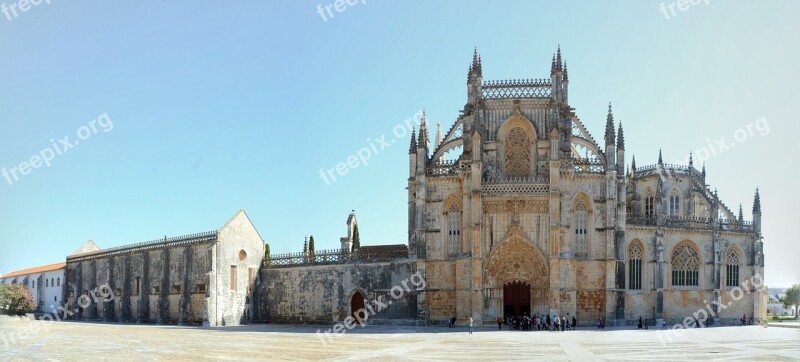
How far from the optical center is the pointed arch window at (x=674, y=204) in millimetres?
61469

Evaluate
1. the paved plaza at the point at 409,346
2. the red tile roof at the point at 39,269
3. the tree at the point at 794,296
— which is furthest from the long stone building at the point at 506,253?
the tree at the point at 794,296

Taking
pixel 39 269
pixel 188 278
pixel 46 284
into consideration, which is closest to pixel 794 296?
pixel 188 278

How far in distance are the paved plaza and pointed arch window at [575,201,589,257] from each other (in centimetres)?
729

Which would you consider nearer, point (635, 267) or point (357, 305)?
point (357, 305)

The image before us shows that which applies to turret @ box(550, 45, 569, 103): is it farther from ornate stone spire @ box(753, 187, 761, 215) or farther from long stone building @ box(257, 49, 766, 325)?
ornate stone spire @ box(753, 187, 761, 215)

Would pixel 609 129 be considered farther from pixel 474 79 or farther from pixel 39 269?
pixel 39 269

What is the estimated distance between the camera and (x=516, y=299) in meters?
49.5

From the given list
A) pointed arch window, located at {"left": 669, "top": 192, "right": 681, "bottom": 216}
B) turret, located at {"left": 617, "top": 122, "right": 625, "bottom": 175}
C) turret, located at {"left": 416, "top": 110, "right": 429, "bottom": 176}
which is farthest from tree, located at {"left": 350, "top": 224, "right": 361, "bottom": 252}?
pointed arch window, located at {"left": 669, "top": 192, "right": 681, "bottom": 216}

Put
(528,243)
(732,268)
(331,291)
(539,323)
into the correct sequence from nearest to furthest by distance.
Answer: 1. (539,323)
2. (528,243)
3. (331,291)
4. (732,268)

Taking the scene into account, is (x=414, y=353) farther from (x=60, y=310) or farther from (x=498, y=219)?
(x=60, y=310)

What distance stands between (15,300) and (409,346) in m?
57.0

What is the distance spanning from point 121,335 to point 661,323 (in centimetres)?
3461

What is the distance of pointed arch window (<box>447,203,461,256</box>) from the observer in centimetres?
5016

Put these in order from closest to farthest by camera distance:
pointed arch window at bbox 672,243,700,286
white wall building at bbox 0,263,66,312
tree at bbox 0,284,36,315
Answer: pointed arch window at bbox 672,243,700,286, tree at bbox 0,284,36,315, white wall building at bbox 0,263,66,312
